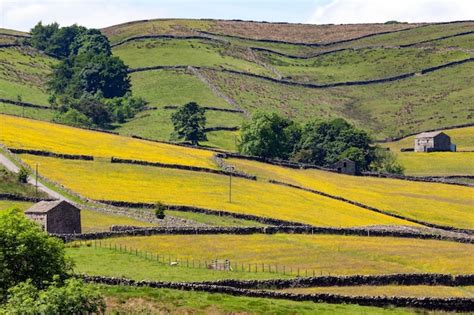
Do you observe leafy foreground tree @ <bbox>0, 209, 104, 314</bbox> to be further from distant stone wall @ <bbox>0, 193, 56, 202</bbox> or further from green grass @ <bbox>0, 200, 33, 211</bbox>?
distant stone wall @ <bbox>0, 193, 56, 202</bbox>

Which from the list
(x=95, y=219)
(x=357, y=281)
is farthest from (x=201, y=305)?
(x=95, y=219)

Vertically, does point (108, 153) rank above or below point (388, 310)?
above

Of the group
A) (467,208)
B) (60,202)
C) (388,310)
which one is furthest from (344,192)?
(388,310)

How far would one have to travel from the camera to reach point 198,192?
134m

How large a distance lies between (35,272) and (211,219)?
158ft

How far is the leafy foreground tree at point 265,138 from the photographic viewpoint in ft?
608

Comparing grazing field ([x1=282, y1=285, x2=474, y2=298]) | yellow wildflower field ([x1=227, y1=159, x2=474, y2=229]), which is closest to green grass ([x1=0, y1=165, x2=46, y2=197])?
yellow wildflower field ([x1=227, y1=159, x2=474, y2=229])

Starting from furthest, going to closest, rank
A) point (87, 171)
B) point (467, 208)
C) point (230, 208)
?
point (467, 208)
point (87, 171)
point (230, 208)

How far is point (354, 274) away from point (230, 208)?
37087 mm

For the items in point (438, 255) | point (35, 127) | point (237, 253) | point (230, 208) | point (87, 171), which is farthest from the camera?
point (35, 127)

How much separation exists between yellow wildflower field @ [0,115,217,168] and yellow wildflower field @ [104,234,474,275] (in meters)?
47.4

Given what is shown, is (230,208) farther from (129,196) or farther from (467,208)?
(467,208)

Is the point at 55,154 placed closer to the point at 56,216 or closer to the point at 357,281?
the point at 56,216

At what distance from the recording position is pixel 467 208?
491 feet
